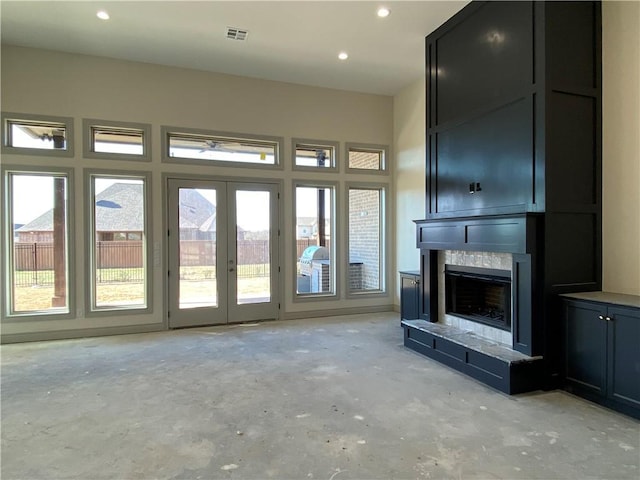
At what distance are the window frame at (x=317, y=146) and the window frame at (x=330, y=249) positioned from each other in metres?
0.21

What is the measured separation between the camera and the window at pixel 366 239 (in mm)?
7348

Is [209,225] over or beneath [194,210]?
beneath

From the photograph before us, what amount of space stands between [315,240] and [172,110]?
3155mm

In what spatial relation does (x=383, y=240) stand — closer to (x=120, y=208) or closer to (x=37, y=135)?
(x=120, y=208)

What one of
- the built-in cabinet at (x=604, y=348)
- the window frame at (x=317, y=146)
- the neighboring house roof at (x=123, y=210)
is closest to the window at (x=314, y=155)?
the window frame at (x=317, y=146)

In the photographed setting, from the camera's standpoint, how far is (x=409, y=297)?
6000 mm

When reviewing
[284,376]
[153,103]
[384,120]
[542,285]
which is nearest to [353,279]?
[384,120]

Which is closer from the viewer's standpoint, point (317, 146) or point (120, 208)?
point (120, 208)

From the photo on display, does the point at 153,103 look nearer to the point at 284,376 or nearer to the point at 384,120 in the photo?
the point at 384,120

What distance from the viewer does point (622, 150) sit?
3.72m

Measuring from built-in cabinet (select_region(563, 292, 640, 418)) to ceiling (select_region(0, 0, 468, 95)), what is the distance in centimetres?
350

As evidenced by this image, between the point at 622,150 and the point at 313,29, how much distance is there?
372 cm

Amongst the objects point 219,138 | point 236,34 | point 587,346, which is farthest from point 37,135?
point 587,346

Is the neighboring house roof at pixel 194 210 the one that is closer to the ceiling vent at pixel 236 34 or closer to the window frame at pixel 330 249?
the window frame at pixel 330 249
